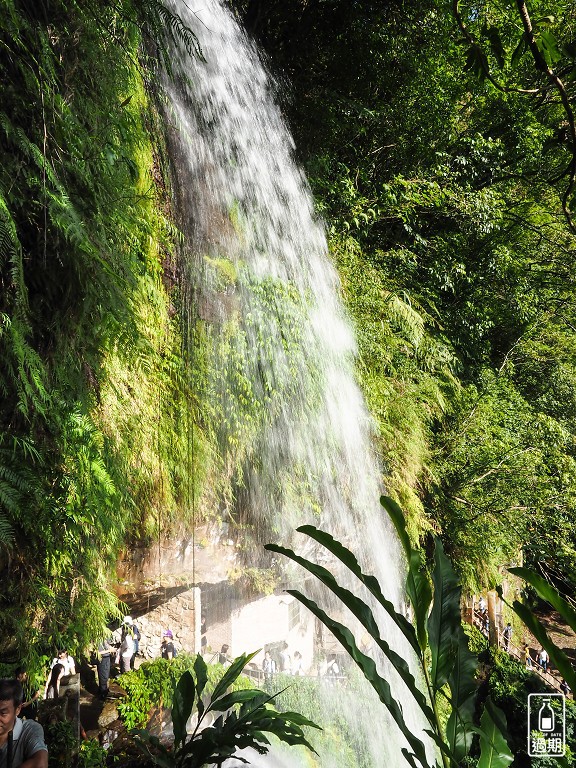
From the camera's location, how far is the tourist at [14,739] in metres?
2.00

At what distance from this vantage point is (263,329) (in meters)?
5.31

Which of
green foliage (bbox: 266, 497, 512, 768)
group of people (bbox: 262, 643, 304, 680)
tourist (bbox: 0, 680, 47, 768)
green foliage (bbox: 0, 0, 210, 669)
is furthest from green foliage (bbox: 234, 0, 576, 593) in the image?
green foliage (bbox: 266, 497, 512, 768)

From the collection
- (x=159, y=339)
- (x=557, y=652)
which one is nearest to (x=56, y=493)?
(x=159, y=339)

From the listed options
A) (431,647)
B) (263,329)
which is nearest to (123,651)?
(263,329)

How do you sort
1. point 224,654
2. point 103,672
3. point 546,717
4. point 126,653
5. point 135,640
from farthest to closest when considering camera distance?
point 546,717 < point 224,654 < point 135,640 < point 126,653 < point 103,672

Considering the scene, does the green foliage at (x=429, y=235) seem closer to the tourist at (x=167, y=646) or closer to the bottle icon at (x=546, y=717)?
the bottle icon at (x=546, y=717)

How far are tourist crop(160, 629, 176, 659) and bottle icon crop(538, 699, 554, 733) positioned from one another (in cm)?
434

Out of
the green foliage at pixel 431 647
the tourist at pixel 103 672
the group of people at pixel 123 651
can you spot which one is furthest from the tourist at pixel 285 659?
the green foliage at pixel 431 647

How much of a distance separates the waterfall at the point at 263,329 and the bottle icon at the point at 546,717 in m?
2.40

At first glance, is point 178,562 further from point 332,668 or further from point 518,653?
point 518,653

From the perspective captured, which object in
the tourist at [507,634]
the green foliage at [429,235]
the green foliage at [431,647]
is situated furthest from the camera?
the tourist at [507,634]

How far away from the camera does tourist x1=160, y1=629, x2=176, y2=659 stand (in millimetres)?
5938

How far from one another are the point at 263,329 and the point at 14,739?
12.4ft

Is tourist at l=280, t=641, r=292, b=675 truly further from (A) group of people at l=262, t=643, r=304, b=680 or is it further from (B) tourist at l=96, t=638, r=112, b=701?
(B) tourist at l=96, t=638, r=112, b=701
